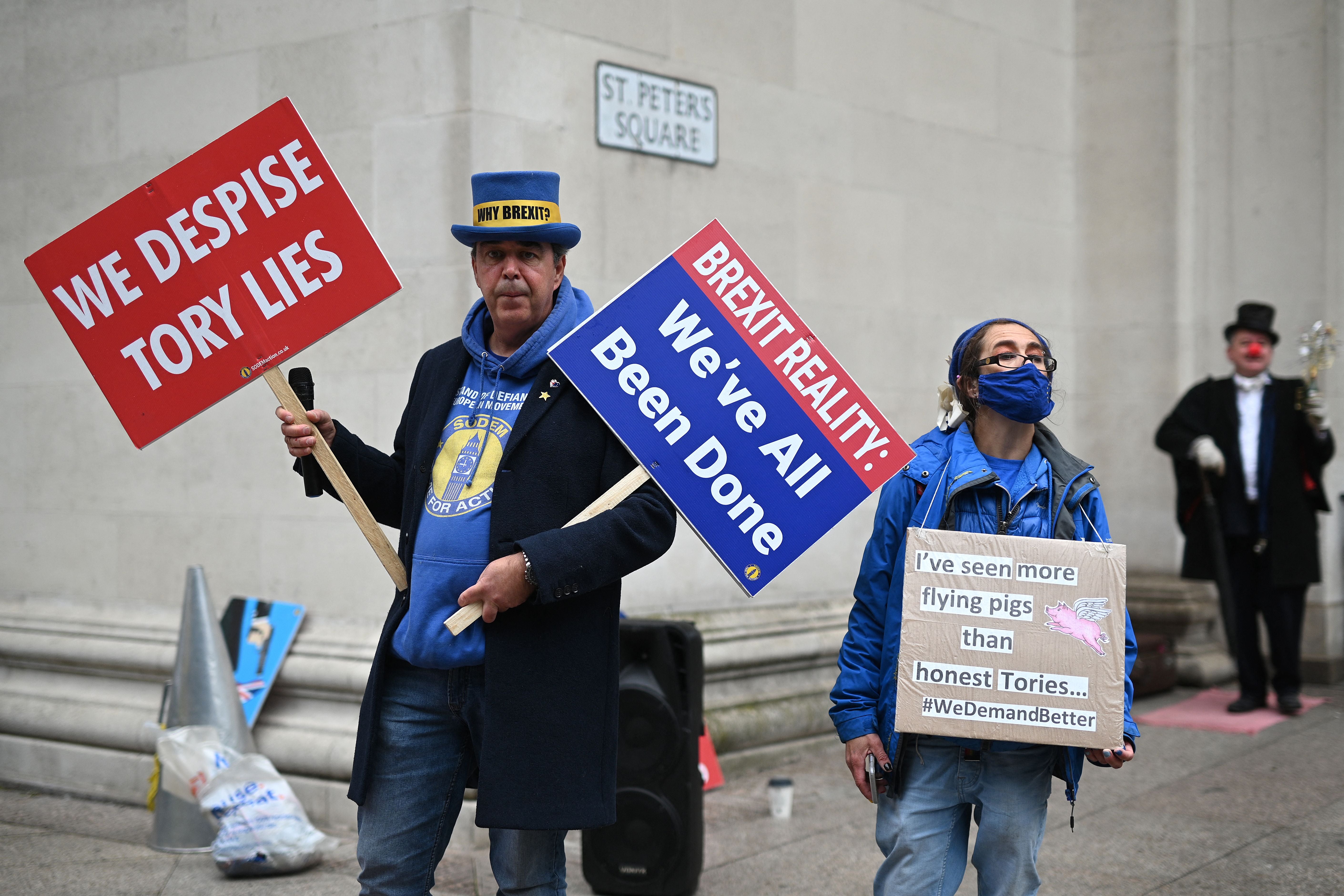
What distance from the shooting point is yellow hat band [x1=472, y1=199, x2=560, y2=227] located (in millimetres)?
3152

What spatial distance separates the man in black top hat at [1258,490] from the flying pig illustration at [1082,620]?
5093 mm

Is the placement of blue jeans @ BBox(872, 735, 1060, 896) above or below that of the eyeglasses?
below

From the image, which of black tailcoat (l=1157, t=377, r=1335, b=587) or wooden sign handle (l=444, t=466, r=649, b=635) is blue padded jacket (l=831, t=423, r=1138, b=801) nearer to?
wooden sign handle (l=444, t=466, r=649, b=635)

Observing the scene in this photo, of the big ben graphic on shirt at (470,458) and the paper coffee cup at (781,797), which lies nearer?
the big ben graphic on shirt at (470,458)

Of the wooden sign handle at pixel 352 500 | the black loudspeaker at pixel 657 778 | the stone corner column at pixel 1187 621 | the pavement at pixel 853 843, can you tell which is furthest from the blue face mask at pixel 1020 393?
the stone corner column at pixel 1187 621

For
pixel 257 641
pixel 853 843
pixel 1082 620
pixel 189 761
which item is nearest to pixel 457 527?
pixel 1082 620

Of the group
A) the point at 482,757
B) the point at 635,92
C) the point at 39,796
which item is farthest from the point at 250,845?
the point at 635,92

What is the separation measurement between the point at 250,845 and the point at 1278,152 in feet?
25.3

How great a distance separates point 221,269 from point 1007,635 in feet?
6.85

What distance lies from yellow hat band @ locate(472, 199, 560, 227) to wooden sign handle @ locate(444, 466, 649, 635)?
0.62 m

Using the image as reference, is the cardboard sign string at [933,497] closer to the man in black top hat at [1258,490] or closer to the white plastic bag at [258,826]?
the white plastic bag at [258,826]

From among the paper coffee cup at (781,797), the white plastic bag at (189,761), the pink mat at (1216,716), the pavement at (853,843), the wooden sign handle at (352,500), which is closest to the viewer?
the wooden sign handle at (352,500)

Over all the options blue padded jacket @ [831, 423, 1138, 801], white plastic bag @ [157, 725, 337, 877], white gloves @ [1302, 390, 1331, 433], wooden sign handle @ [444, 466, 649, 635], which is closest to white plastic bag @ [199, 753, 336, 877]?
white plastic bag @ [157, 725, 337, 877]

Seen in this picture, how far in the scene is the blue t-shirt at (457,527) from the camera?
10.1ft
